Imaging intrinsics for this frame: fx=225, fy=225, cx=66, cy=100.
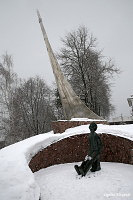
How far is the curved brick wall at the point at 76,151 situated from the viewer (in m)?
8.70

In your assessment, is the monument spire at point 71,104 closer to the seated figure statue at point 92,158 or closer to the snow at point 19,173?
the snow at point 19,173

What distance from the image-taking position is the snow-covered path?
6113mm

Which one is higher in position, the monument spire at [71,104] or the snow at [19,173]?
the monument spire at [71,104]

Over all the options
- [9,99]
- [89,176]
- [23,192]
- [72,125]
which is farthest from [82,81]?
[23,192]

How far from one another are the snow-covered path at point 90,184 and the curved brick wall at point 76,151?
1.36 ft

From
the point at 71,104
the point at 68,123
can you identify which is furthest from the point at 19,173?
the point at 71,104

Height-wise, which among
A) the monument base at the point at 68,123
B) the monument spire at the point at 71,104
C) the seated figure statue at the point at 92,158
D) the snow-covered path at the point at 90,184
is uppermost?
the monument spire at the point at 71,104

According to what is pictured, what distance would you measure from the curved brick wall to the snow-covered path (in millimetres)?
415

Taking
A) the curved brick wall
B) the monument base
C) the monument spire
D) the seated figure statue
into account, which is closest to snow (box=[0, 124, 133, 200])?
the curved brick wall

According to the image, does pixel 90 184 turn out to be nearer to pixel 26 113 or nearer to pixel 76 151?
pixel 76 151

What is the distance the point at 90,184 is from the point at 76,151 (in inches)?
124

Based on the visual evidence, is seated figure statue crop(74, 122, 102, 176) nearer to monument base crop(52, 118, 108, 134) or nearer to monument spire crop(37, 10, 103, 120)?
monument base crop(52, 118, 108, 134)

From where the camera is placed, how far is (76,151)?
33.0 ft

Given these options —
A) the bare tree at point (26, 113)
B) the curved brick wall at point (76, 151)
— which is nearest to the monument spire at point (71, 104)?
the curved brick wall at point (76, 151)
